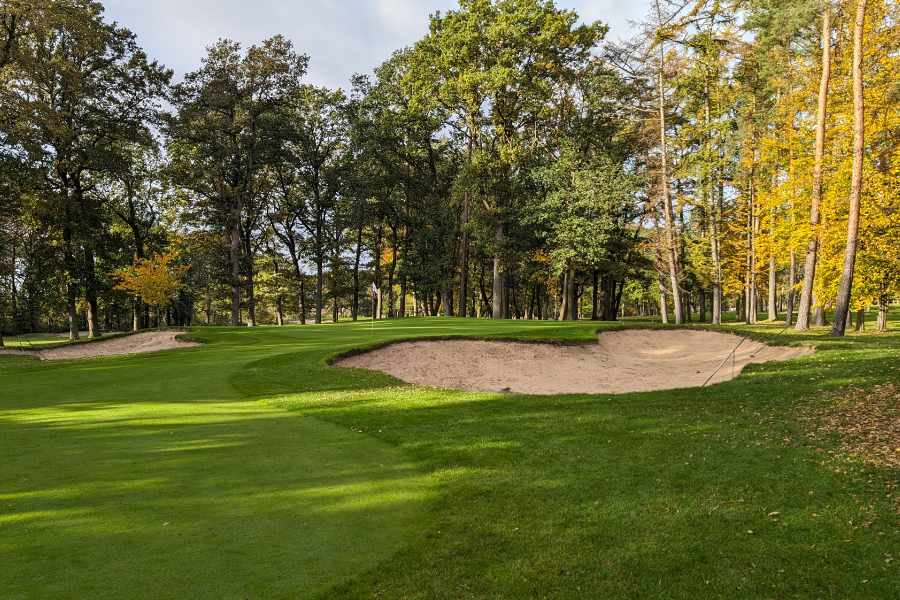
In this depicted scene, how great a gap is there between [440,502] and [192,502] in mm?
2918

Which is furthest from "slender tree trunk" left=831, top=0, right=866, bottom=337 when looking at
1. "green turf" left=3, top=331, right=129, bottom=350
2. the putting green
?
"green turf" left=3, top=331, right=129, bottom=350

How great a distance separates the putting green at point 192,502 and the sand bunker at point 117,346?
15829mm

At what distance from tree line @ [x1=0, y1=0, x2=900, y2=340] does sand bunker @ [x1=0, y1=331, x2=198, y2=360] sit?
8565 millimetres

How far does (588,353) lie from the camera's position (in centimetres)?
2109

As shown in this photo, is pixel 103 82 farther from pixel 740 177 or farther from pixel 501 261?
pixel 740 177

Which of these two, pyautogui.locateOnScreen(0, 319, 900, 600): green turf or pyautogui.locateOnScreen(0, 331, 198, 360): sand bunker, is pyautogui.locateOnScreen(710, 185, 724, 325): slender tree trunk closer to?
pyautogui.locateOnScreen(0, 319, 900, 600): green turf

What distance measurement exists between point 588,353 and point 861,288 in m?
17.8

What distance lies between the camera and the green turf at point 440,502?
4434 millimetres

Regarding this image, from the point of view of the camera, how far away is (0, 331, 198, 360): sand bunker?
25.5 meters

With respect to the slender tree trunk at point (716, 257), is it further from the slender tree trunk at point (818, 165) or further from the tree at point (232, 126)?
the tree at point (232, 126)

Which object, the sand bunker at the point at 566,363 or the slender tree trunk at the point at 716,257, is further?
the slender tree trunk at the point at 716,257

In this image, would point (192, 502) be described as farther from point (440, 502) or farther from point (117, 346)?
point (117, 346)

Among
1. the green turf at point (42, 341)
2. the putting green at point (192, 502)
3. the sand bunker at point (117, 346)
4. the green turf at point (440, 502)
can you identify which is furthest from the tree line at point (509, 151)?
the putting green at point (192, 502)

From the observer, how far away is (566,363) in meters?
19.6
